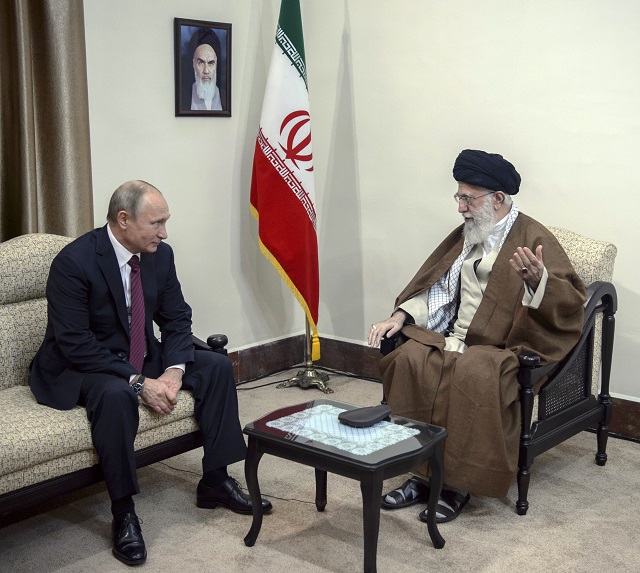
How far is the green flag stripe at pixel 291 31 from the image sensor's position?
15.5 feet

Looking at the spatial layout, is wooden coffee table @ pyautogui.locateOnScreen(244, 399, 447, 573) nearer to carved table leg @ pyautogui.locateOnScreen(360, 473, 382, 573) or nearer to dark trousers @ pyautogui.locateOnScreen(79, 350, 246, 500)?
carved table leg @ pyautogui.locateOnScreen(360, 473, 382, 573)

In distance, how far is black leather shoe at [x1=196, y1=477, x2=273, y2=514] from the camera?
3477 mm

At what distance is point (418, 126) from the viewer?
4.83 meters

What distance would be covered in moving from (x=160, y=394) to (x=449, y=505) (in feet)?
3.82

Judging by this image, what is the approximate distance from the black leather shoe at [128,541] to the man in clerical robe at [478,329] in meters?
0.97

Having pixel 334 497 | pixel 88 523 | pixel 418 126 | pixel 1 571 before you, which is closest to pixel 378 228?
pixel 418 126

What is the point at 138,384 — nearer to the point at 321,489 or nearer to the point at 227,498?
the point at 227,498

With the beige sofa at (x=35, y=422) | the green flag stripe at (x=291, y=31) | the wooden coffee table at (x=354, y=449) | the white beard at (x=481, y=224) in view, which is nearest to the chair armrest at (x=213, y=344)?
the beige sofa at (x=35, y=422)

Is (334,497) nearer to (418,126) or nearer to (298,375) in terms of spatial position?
(298,375)

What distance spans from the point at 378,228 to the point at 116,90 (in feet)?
5.28

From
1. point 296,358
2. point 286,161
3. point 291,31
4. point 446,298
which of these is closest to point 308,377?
point 296,358

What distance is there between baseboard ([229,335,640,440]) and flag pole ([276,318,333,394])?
21 centimetres

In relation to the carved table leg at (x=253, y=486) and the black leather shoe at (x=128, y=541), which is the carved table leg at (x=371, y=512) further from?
the black leather shoe at (x=128, y=541)

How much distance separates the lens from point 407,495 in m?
3.58
